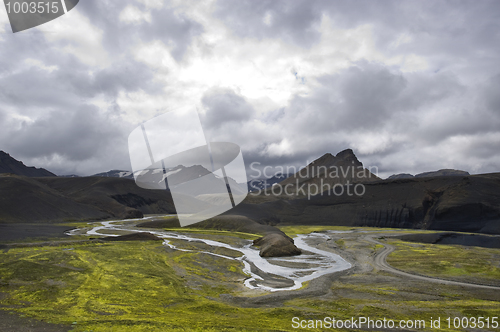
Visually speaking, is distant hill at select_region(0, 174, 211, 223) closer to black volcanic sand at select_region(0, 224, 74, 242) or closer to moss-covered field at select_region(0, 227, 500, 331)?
black volcanic sand at select_region(0, 224, 74, 242)

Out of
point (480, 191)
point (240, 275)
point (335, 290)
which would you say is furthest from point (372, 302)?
point (480, 191)

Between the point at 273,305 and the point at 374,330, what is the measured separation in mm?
6434

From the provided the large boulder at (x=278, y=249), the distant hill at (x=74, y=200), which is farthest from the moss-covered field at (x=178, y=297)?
the distant hill at (x=74, y=200)

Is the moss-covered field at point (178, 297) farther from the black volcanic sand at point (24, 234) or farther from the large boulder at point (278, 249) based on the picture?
the black volcanic sand at point (24, 234)

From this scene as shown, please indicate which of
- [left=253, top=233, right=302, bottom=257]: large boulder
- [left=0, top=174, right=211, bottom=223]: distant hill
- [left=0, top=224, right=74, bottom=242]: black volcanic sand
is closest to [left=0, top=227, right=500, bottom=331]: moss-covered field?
[left=253, top=233, right=302, bottom=257]: large boulder

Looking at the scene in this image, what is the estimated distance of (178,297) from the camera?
20.3m

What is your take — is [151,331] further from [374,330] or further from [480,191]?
[480,191]

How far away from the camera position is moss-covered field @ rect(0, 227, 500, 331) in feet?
48.7

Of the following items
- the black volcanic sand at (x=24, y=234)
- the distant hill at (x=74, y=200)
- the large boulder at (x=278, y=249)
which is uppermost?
the distant hill at (x=74, y=200)

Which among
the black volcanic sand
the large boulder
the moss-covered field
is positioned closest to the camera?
the moss-covered field

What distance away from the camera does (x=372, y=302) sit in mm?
20156

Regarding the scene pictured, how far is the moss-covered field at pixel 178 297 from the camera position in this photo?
14.8 m

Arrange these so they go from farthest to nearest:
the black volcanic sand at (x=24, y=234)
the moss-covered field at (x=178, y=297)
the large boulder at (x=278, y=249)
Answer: the black volcanic sand at (x=24, y=234) → the large boulder at (x=278, y=249) → the moss-covered field at (x=178, y=297)

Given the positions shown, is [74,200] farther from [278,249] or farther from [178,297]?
[178,297]
